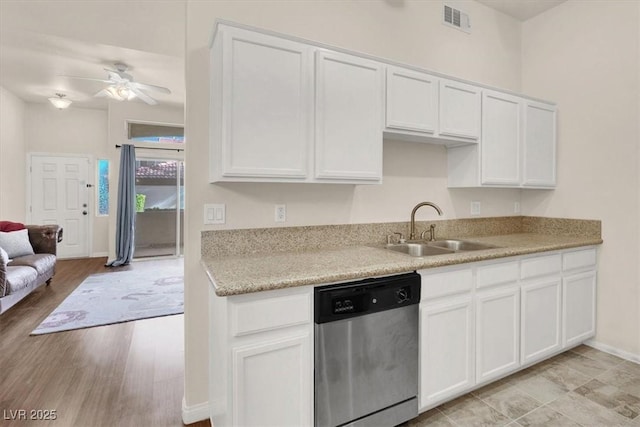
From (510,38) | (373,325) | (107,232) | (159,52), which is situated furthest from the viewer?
(107,232)

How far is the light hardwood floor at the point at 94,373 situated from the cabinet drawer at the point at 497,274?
1859mm

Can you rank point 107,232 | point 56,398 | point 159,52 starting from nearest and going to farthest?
point 56,398 < point 159,52 < point 107,232

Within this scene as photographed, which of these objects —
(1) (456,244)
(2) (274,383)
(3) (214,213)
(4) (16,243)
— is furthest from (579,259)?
(4) (16,243)

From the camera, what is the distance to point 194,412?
1.91 metres

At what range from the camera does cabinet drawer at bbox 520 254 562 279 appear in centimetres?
226

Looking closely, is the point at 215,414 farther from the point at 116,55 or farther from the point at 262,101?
the point at 116,55

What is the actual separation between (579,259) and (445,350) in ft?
5.27

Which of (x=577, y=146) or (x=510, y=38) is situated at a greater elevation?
(x=510, y=38)

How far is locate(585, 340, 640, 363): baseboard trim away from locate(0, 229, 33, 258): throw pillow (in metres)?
6.19

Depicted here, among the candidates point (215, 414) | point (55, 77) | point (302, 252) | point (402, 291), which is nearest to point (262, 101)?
point (302, 252)

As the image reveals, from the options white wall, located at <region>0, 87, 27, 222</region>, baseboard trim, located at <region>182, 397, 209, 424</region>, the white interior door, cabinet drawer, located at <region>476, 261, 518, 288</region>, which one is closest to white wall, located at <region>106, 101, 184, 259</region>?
the white interior door

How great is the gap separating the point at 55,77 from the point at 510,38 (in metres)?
5.99

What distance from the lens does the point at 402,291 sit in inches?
67.2

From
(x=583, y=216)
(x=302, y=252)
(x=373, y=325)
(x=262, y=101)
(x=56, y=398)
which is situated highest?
(x=262, y=101)
